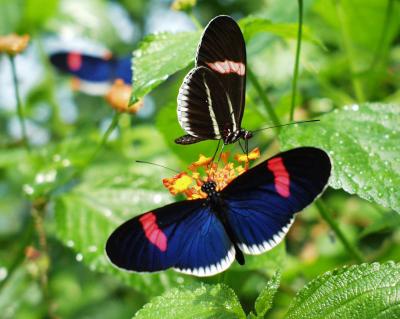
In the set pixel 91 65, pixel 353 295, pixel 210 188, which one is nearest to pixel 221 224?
pixel 210 188

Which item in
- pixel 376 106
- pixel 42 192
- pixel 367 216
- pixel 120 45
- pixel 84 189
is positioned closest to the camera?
pixel 376 106

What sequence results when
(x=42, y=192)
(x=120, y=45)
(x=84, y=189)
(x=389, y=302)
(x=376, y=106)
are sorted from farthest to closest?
(x=120, y=45), (x=84, y=189), (x=42, y=192), (x=376, y=106), (x=389, y=302)

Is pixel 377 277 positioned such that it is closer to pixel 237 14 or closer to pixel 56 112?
pixel 56 112

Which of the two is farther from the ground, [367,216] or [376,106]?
[376,106]

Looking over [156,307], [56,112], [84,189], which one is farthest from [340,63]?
[156,307]

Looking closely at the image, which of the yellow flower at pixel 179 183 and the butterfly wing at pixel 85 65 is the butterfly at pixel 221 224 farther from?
the butterfly wing at pixel 85 65

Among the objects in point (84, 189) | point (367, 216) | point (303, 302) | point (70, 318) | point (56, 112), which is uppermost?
point (303, 302)

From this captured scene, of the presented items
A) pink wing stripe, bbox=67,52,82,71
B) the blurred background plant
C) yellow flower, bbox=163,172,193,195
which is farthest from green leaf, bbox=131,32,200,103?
pink wing stripe, bbox=67,52,82,71
